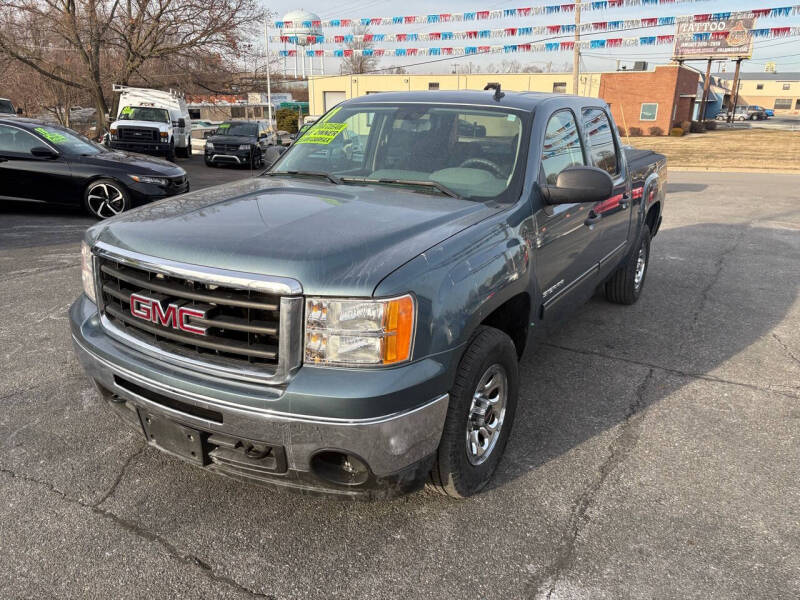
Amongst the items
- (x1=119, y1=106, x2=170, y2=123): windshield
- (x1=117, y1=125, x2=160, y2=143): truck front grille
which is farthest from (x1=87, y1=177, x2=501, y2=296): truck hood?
(x1=119, y1=106, x2=170, y2=123): windshield

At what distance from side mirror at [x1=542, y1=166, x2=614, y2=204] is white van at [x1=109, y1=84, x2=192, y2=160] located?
19.2 meters

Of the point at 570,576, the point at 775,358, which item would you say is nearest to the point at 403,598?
the point at 570,576

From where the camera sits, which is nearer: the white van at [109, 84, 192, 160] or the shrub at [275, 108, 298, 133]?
the white van at [109, 84, 192, 160]

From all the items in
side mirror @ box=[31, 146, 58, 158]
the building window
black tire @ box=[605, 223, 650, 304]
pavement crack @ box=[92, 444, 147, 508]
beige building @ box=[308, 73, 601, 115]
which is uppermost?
beige building @ box=[308, 73, 601, 115]

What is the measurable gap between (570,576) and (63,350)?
3.71 m

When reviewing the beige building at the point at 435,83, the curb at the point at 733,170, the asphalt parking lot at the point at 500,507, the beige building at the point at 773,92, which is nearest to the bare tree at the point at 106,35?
the curb at the point at 733,170

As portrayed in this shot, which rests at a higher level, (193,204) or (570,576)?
(193,204)

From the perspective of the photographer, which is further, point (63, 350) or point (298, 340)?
point (63, 350)

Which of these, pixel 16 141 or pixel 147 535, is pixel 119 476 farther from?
pixel 16 141

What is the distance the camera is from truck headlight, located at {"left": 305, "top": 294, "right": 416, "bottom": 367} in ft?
7.07

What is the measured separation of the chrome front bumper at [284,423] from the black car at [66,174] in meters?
7.46

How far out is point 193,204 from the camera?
2.93 meters

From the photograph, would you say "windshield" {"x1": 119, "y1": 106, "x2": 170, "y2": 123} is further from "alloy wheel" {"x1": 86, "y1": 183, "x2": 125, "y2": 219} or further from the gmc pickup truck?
the gmc pickup truck

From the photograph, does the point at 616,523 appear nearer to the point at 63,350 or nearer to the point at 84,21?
the point at 63,350
